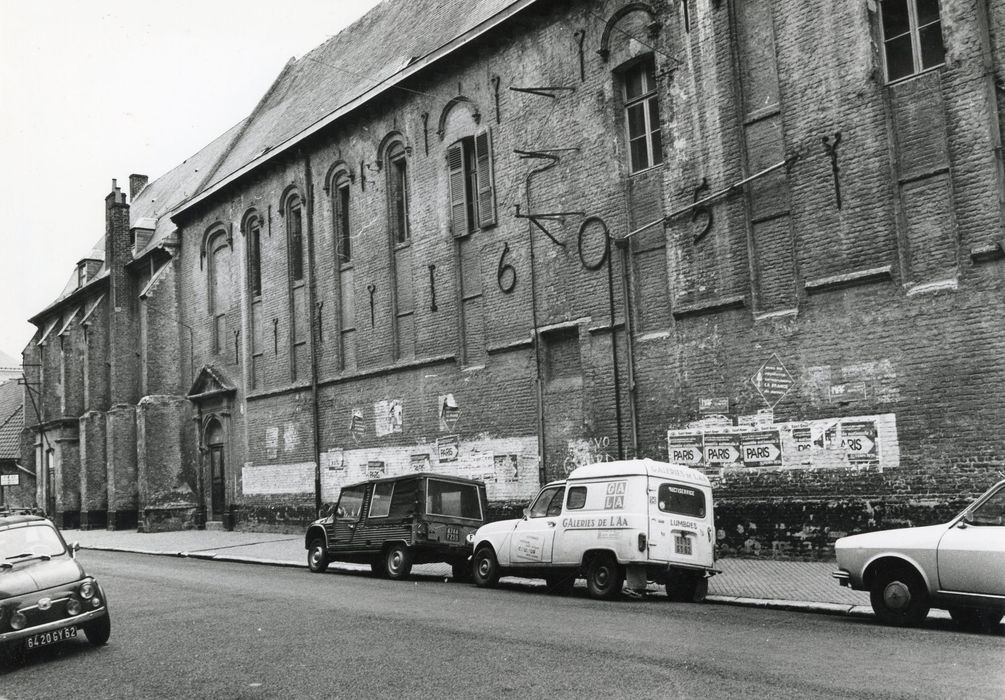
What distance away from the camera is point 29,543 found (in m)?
10.1

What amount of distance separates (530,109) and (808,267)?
7850 millimetres

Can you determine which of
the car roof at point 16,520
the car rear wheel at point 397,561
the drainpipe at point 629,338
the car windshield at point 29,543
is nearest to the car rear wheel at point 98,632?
the car windshield at point 29,543

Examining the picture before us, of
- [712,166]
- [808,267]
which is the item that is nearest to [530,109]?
[712,166]

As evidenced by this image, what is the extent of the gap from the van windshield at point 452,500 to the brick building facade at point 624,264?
3.08m

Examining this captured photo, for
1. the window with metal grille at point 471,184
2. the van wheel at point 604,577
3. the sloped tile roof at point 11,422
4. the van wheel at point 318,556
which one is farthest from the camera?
the sloped tile roof at point 11,422

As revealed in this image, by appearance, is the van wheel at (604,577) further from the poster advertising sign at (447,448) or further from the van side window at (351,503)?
the poster advertising sign at (447,448)

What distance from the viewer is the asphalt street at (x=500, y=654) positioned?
6848mm

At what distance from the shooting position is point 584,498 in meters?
13.3

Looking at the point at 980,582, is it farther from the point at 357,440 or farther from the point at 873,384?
the point at 357,440

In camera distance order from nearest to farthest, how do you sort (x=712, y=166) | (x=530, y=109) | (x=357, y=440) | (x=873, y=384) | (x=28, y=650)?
(x=28, y=650) < (x=873, y=384) < (x=712, y=166) < (x=530, y=109) < (x=357, y=440)

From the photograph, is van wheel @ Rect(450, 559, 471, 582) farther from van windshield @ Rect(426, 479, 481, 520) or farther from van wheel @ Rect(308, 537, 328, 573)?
van wheel @ Rect(308, 537, 328, 573)

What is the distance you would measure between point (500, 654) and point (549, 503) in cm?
584

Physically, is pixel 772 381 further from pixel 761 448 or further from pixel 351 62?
pixel 351 62

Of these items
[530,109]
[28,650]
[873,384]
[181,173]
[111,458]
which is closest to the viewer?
[28,650]
